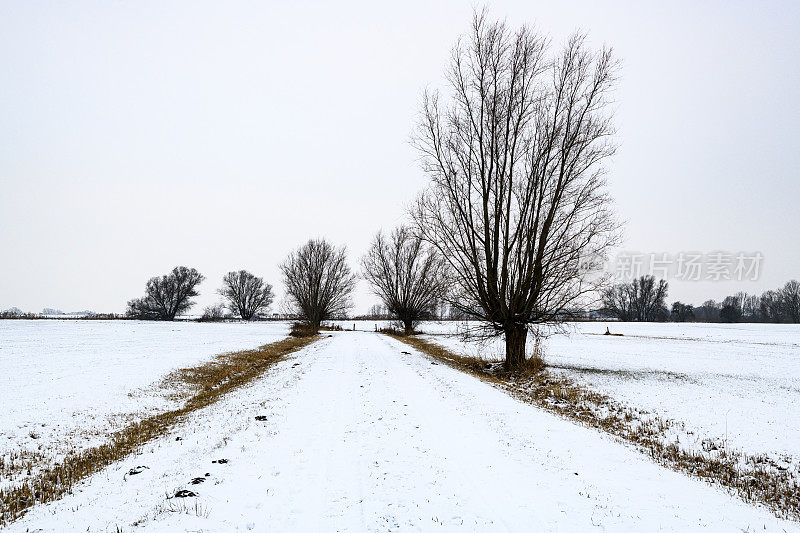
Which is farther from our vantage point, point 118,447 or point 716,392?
point 716,392

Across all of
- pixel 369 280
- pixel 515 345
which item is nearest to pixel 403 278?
pixel 369 280

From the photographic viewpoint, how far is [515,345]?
57.8ft

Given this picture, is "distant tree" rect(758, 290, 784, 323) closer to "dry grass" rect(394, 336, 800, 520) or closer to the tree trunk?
the tree trunk

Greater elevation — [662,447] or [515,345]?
[515,345]

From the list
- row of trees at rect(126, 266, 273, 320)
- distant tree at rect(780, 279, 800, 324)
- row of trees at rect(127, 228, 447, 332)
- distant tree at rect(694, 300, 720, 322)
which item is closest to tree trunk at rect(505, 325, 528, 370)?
row of trees at rect(127, 228, 447, 332)

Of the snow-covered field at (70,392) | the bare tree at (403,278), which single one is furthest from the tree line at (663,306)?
the snow-covered field at (70,392)

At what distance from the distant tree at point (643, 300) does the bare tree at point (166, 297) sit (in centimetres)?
10959

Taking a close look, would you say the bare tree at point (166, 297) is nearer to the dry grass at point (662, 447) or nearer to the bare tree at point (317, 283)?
the bare tree at point (317, 283)

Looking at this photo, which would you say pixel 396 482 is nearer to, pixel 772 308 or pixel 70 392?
pixel 70 392

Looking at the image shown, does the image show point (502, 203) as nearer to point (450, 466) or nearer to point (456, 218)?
point (456, 218)

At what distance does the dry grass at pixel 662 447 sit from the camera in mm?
5789

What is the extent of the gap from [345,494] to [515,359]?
1413cm

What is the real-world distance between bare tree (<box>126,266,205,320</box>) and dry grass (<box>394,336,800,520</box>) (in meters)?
93.2

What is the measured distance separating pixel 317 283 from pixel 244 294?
59.5 m
